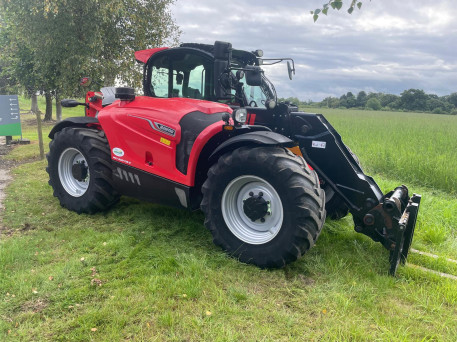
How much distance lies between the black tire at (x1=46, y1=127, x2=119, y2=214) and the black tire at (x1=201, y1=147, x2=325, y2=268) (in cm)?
175

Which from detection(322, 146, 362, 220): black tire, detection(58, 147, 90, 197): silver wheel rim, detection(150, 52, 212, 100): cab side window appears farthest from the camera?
detection(58, 147, 90, 197): silver wheel rim

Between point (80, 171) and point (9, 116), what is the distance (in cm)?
784

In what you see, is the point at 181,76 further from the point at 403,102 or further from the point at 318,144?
the point at 403,102

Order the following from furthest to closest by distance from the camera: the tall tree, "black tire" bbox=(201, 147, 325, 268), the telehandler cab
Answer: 1. the tall tree
2. the telehandler cab
3. "black tire" bbox=(201, 147, 325, 268)

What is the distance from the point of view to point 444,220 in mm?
5270

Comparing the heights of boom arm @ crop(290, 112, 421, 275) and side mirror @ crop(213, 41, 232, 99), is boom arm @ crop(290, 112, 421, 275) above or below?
below

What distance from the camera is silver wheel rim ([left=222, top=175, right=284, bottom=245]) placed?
3676 millimetres

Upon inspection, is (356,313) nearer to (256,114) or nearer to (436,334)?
(436,334)

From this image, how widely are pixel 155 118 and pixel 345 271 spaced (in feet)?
8.50

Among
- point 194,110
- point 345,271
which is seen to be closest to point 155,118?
point 194,110

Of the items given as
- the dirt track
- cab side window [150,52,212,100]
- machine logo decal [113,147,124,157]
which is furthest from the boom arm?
the dirt track

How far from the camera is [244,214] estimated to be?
12.8 ft

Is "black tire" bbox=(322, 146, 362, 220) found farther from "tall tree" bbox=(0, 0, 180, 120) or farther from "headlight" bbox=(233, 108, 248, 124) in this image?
"tall tree" bbox=(0, 0, 180, 120)

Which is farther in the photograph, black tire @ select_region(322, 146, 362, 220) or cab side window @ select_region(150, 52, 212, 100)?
black tire @ select_region(322, 146, 362, 220)
